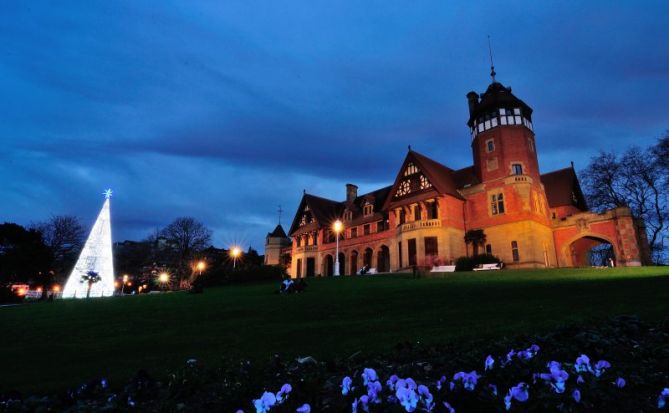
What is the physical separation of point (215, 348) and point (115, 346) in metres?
2.86

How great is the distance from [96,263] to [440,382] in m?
41.6

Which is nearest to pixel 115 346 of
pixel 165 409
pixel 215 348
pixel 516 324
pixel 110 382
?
pixel 215 348

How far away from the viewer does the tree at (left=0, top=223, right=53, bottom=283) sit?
44.8 metres

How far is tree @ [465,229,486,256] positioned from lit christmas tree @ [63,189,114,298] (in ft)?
118

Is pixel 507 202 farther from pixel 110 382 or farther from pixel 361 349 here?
pixel 110 382

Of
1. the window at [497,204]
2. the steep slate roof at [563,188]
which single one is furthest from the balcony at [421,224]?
the steep slate roof at [563,188]

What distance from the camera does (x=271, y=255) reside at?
7319cm

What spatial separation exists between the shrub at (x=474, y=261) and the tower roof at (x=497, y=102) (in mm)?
17350

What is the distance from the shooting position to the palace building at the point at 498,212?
130 ft

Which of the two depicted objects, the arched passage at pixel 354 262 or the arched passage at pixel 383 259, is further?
the arched passage at pixel 354 262

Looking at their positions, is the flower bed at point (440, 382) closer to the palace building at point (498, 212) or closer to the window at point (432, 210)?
the palace building at point (498, 212)

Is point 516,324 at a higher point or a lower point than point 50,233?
lower

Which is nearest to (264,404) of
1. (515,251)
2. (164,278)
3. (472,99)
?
(515,251)

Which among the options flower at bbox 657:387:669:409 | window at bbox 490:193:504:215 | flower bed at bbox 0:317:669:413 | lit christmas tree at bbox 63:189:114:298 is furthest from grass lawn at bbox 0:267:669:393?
window at bbox 490:193:504:215
